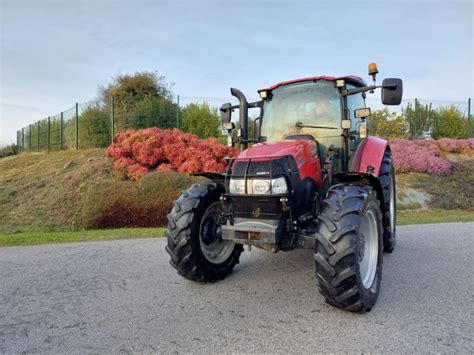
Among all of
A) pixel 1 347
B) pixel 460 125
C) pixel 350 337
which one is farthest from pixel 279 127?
pixel 460 125

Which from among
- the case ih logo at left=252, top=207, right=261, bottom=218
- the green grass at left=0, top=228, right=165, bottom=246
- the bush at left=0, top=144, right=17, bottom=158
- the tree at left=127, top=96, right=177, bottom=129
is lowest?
the green grass at left=0, top=228, right=165, bottom=246

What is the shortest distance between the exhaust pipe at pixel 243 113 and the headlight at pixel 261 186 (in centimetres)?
125

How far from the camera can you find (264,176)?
3635mm

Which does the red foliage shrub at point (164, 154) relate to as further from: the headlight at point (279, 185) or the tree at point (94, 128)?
the headlight at point (279, 185)

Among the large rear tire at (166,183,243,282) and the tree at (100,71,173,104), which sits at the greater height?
the tree at (100,71,173,104)

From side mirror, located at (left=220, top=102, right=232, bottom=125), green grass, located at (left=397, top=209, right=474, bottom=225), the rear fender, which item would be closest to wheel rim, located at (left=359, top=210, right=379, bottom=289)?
the rear fender

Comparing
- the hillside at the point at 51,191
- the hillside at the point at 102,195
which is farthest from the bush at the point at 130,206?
the hillside at the point at 51,191

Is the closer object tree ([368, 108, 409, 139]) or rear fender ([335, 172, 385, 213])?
rear fender ([335, 172, 385, 213])

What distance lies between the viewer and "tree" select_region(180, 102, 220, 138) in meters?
15.9

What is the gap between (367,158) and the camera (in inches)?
181

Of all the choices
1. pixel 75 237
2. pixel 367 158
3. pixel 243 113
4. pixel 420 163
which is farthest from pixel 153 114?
pixel 367 158

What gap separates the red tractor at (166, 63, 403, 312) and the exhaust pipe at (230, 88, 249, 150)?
13 mm

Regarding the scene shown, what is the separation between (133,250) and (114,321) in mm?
2987

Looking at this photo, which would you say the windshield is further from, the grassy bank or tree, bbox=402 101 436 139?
tree, bbox=402 101 436 139
